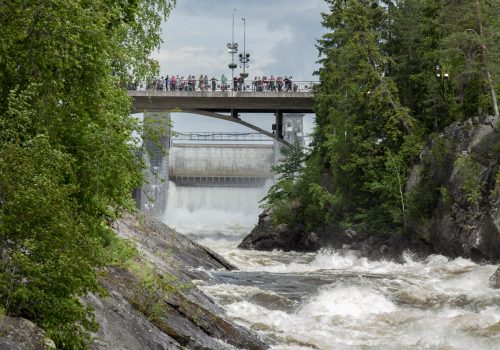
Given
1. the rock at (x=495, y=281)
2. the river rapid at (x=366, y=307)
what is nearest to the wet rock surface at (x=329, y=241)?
the river rapid at (x=366, y=307)

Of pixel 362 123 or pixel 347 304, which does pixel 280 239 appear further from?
pixel 347 304

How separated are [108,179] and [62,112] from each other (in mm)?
1541

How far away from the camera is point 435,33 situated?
138 feet

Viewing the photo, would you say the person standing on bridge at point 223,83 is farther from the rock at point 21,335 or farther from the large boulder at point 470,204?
the rock at point 21,335

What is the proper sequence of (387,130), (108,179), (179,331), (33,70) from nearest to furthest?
1. (33,70)
2. (108,179)
3. (179,331)
4. (387,130)

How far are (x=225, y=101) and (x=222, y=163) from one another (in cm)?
1134

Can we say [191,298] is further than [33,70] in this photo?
Yes

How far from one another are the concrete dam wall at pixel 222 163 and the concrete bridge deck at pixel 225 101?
8.76 metres

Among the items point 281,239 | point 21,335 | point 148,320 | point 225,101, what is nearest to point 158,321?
point 148,320

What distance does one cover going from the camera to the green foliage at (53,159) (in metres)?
7.98

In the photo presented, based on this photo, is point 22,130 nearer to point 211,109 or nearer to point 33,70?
point 33,70

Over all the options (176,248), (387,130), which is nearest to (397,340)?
(176,248)

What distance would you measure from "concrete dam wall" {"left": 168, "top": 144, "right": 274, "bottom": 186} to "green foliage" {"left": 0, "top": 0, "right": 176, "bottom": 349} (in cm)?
5669

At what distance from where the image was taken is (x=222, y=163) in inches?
2699
